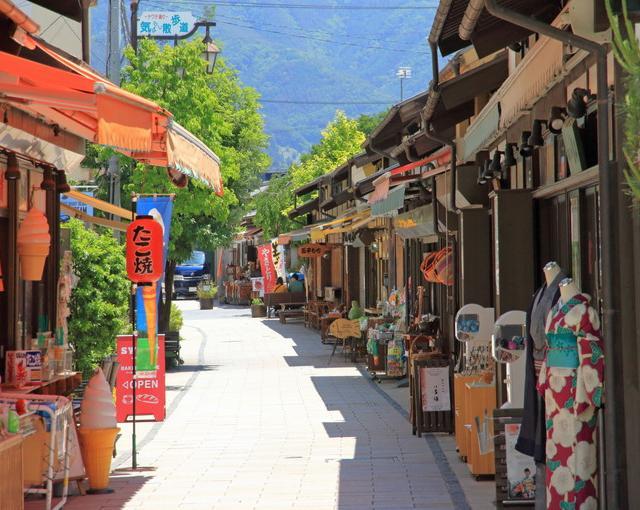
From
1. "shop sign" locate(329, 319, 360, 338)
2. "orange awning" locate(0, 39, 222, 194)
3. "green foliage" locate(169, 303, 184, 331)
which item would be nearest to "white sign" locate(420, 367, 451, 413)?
"orange awning" locate(0, 39, 222, 194)

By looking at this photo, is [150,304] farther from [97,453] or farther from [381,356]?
[381,356]

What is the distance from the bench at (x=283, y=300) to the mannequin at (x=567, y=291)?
37.5m

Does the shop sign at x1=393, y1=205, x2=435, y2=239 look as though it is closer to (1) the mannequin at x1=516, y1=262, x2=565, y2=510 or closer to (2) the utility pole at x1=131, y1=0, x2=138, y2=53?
(2) the utility pole at x1=131, y1=0, x2=138, y2=53

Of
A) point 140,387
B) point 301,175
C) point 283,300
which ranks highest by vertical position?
point 301,175

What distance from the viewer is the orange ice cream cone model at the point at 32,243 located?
11.1m

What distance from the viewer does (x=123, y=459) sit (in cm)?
1270

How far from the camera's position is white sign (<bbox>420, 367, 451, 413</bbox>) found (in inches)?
548

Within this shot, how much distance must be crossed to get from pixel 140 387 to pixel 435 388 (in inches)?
147

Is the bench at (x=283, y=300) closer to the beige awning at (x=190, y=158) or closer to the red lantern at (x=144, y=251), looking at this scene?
the red lantern at (x=144, y=251)

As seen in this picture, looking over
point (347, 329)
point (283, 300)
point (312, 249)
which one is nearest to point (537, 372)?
point (347, 329)

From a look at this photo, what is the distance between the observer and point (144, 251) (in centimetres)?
1302

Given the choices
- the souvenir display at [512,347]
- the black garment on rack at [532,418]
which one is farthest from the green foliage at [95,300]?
the black garment on rack at [532,418]

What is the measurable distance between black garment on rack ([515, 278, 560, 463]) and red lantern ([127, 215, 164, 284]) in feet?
19.4

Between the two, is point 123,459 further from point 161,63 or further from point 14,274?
point 161,63
